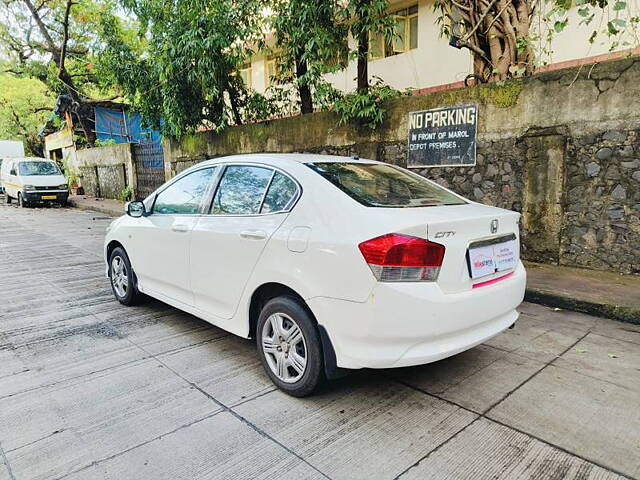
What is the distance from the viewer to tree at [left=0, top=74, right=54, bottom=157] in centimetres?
2559

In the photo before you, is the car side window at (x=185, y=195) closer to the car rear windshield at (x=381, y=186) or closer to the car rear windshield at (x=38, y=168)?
the car rear windshield at (x=381, y=186)

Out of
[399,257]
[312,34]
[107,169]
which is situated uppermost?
[312,34]

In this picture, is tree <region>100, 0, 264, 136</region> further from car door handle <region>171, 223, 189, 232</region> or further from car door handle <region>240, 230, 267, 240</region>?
car door handle <region>240, 230, 267, 240</region>

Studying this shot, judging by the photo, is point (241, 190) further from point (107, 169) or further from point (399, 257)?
point (107, 169)

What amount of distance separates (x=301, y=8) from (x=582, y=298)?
241 inches

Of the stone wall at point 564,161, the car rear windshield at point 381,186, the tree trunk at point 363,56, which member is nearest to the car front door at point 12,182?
the tree trunk at point 363,56

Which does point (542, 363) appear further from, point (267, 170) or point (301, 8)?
point (301, 8)

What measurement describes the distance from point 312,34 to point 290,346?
6271 mm

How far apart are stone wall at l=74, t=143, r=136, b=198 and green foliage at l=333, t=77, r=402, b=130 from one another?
1078 cm

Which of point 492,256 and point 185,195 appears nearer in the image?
point 492,256

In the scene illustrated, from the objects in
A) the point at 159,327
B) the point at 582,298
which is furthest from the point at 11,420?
the point at 582,298

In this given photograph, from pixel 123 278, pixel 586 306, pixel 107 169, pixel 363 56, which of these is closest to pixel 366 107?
pixel 363 56

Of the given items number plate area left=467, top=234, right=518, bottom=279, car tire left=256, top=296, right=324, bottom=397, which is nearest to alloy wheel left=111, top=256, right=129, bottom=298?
car tire left=256, top=296, right=324, bottom=397

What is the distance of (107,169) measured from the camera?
17.8 metres
